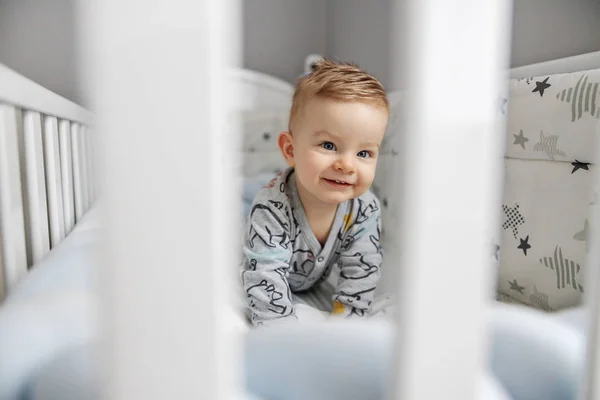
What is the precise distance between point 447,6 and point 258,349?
26cm

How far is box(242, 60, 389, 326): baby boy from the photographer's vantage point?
1.89 feet

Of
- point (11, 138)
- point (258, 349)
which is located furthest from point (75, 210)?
point (258, 349)

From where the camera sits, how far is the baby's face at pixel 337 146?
0.56m

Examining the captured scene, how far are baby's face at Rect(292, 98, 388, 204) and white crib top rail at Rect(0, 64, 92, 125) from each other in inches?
10.0

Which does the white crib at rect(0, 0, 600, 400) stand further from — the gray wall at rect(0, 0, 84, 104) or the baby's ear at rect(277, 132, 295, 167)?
the gray wall at rect(0, 0, 84, 104)

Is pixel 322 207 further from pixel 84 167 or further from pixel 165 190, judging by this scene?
→ pixel 84 167

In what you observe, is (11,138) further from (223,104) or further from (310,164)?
(223,104)

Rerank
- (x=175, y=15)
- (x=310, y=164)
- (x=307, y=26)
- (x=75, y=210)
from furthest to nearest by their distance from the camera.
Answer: (x=307, y=26), (x=75, y=210), (x=310, y=164), (x=175, y=15)

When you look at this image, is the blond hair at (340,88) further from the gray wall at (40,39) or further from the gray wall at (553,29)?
the gray wall at (40,39)

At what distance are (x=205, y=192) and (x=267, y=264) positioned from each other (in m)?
0.41

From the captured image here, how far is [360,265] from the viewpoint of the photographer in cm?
74

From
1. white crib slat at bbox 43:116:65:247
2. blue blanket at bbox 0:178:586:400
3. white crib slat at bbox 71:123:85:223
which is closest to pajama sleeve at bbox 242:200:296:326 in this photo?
blue blanket at bbox 0:178:586:400

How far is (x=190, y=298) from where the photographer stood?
25cm

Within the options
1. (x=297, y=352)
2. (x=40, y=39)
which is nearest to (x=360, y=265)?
(x=297, y=352)
